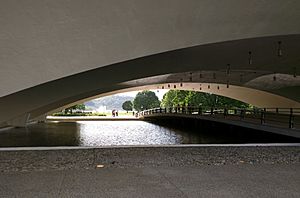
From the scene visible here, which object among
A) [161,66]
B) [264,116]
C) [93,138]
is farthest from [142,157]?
[264,116]

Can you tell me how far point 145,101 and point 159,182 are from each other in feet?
220

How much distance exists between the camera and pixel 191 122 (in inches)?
1119

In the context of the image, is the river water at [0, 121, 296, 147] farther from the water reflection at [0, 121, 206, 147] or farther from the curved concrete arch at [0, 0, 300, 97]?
the curved concrete arch at [0, 0, 300, 97]

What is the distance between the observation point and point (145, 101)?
7256 centimetres

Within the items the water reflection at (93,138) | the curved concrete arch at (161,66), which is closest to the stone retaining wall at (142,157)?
the curved concrete arch at (161,66)

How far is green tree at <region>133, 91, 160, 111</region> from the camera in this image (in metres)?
72.2

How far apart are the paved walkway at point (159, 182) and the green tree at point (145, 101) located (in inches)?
2569

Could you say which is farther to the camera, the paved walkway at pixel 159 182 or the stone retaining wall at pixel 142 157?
the stone retaining wall at pixel 142 157

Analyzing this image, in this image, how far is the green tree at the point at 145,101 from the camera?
72.2 metres

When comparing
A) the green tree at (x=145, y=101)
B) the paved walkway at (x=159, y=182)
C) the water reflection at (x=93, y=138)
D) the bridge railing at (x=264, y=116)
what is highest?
the green tree at (x=145, y=101)

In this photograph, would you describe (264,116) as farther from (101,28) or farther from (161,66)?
(101,28)

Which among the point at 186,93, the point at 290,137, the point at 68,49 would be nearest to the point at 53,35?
the point at 68,49

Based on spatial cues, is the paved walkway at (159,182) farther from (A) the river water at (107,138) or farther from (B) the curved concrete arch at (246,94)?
(B) the curved concrete arch at (246,94)

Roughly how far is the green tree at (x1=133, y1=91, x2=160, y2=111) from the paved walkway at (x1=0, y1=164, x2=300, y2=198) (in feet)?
214
